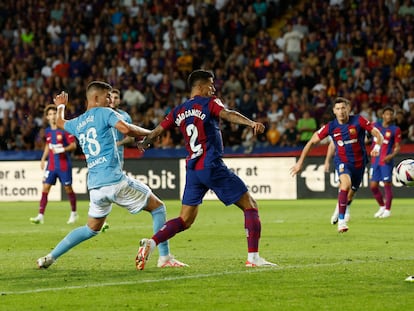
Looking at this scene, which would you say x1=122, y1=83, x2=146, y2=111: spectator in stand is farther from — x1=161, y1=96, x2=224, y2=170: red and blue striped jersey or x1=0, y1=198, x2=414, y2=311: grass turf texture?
x1=161, y1=96, x2=224, y2=170: red and blue striped jersey

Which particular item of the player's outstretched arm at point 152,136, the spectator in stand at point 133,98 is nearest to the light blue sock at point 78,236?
the player's outstretched arm at point 152,136

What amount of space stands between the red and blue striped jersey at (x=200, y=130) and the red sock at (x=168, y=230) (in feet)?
2.16

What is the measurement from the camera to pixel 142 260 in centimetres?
1114

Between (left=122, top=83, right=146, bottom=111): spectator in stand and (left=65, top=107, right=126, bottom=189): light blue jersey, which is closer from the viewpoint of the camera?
(left=65, top=107, right=126, bottom=189): light blue jersey

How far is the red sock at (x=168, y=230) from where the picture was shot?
11.5 metres

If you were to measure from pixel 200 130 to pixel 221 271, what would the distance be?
161 centimetres

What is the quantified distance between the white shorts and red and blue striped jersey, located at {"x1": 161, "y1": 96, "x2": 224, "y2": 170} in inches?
26.5

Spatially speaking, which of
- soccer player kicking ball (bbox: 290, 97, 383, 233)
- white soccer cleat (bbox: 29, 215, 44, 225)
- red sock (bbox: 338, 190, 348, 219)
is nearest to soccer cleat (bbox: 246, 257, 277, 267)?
red sock (bbox: 338, 190, 348, 219)

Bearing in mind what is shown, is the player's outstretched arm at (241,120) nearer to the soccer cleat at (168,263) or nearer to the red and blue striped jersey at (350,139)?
the soccer cleat at (168,263)

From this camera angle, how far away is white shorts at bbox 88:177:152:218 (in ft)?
37.4

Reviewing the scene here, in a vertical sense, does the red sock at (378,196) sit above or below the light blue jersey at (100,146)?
below

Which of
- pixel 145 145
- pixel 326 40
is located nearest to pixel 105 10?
pixel 326 40

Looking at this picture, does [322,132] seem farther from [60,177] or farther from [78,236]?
[78,236]

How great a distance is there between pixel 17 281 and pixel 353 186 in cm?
933
